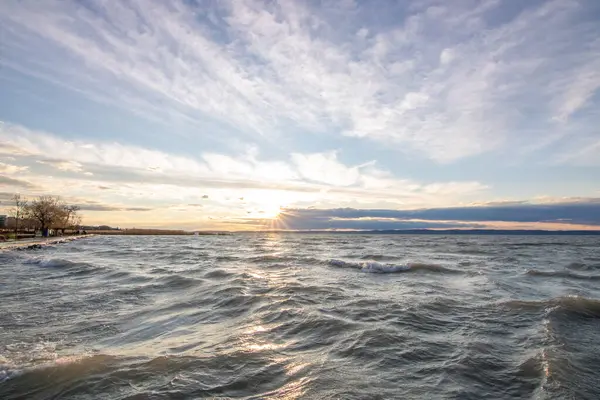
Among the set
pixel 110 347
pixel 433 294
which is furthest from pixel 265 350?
pixel 433 294

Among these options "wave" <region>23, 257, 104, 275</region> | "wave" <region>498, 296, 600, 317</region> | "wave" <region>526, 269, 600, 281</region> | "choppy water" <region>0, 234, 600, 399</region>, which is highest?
"choppy water" <region>0, 234, 600, 399</region>

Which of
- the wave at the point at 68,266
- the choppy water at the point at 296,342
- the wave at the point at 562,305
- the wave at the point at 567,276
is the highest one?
the choppy water at the point at 296,342

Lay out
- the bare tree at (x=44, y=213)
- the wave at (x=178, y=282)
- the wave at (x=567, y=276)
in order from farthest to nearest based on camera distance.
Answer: the bare tree at (x=44, y=213) → the wave at (x=567, y=276) → the wave at (x=178, y=282)

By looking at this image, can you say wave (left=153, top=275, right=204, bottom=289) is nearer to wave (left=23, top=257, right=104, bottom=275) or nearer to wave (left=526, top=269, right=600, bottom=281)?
wave (left=23, top=257, right=104, bottom=275)

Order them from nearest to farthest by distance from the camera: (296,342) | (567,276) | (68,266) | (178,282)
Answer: (296,342), (178,282), (567,276), (68,266)

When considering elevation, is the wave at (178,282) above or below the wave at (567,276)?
above

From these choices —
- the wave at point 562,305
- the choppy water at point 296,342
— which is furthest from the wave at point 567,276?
the wave at point 562,305

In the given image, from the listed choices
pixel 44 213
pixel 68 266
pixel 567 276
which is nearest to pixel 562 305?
pixel 567 276

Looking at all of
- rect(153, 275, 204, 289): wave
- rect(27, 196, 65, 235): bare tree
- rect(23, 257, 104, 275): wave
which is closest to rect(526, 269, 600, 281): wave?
rect(153, 275, 204, 289): wave

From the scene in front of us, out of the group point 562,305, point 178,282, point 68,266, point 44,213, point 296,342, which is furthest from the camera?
point 44,213

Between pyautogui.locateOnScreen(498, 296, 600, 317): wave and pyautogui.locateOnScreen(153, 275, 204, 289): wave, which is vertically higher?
pyautogui.locateOnScreen(498, 296, 600, 317): wave

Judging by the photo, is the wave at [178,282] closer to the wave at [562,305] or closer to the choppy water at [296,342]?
the choppy water at [296,342]

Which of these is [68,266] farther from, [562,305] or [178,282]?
[562,305]

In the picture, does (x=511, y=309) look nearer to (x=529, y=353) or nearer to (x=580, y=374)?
(x=529, y=353)
